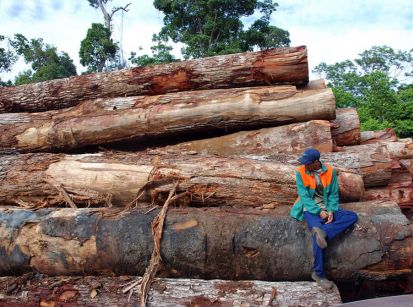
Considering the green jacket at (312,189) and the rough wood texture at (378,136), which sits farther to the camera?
the rough wood texture at (378,136)

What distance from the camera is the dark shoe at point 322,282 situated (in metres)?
3.58

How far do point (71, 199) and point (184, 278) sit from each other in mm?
1873

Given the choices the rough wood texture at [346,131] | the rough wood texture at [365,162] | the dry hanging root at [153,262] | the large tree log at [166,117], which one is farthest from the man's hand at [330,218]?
the rough wood texture at [346,131]

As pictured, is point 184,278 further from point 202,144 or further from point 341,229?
point 202,144

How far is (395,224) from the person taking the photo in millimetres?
3812

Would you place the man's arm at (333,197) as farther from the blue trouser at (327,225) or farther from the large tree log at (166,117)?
the large tree log at (166,117)

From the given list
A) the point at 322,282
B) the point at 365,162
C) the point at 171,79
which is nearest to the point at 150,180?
the point at 322,282

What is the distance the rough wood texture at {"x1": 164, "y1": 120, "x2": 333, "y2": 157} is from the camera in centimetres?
525

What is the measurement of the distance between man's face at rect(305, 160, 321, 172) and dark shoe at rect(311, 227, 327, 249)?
2.00 feet

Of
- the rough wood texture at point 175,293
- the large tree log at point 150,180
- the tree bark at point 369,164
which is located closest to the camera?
the rough wood texture at point 175,293

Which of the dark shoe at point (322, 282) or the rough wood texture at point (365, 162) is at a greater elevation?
the rough wood texture at point (365, 162)

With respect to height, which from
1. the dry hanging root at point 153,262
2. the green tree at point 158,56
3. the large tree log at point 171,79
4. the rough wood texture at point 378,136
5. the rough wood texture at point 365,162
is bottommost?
the dry hanging root at point 153,262

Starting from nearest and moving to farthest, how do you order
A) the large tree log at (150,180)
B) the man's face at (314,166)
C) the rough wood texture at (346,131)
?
the man's face at (314,166), the large tree log at (150,180), the rough wood texture at (346,131)

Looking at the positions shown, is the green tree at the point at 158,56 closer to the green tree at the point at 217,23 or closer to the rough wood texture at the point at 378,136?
the green tree at the point at 217,23
